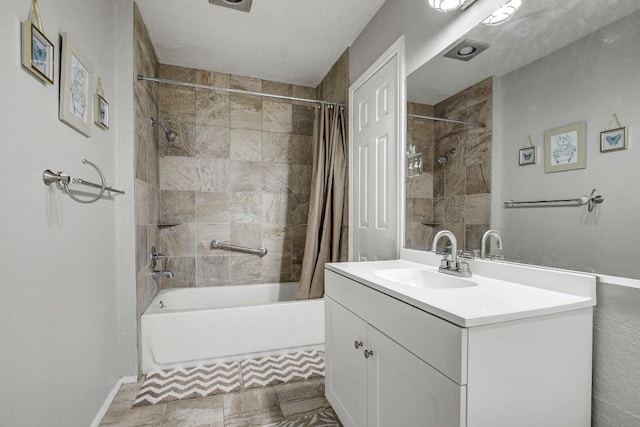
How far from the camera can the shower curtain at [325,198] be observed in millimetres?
2543

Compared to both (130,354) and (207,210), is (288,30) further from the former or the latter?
(130,354)

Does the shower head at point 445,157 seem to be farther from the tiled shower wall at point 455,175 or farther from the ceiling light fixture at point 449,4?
the ceiling light fixture at point 449,4

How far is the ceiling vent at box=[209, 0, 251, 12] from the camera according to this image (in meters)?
1.93

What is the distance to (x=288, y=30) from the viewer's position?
2.24 meters

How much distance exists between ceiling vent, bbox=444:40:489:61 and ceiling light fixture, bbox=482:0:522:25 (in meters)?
0.08

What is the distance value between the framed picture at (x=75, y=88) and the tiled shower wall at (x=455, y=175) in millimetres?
1609

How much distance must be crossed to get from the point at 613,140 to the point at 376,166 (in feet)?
4.21

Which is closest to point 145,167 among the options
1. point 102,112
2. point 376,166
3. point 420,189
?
point 102,112

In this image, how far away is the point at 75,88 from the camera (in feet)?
4.38

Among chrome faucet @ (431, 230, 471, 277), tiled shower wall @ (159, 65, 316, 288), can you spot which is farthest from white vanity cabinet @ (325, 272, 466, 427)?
tiled shower wall @ (159, 65, 316, 288)

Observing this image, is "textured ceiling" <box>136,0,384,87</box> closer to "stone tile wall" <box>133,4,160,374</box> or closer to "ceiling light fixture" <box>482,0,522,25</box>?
"stone tile wall" <box>133,4,160,374</box>

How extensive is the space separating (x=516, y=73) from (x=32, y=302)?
188 cm

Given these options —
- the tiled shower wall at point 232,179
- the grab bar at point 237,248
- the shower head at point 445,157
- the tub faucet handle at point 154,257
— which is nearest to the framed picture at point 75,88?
the tub faucet handle at point 154,257

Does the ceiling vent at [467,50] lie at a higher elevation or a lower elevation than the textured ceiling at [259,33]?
lower
